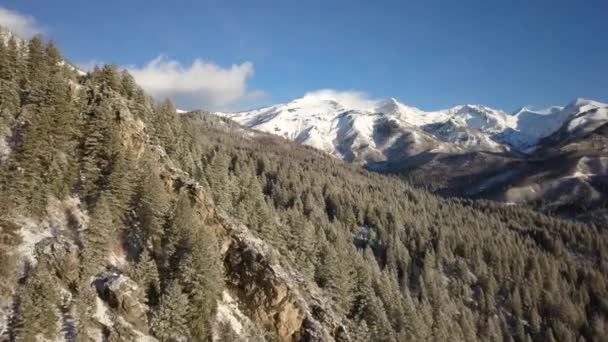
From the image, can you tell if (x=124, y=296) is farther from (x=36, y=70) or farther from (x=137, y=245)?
(x=36, y=70)

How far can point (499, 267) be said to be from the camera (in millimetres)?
146125

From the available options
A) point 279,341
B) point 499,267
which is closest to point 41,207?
→ point 279,341

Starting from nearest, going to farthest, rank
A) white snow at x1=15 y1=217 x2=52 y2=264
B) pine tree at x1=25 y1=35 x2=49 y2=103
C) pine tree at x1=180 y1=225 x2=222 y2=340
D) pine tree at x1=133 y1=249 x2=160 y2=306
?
white snow at x1=15 y1=217 x2=52 y2=264 → pine tree at x1=133 y1=249 x2=160 y2=306 → pine tree at x1=180 y1=225 x2=222 y2=340 → pine tree at x1=25 y1=35 x2=49 y2=103

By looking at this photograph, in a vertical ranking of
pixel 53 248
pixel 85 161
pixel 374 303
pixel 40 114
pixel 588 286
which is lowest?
pixel 588 286

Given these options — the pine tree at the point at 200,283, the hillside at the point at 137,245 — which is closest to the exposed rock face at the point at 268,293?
the hillside at the point at 137,245

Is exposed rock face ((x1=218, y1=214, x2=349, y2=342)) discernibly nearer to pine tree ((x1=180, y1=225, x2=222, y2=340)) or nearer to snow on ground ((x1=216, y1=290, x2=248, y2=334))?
snow on ground ((x1=216, y1=290, x2=248, y2=334))

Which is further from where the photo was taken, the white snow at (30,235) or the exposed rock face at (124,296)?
the exposed rock face at (124,296)

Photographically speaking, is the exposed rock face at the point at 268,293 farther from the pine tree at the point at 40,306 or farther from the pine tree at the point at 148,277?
the pine tree at the point at 40,306

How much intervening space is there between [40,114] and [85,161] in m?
7.07

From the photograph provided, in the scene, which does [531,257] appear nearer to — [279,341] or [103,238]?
[279,341]

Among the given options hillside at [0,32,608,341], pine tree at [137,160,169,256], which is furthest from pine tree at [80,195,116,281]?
pine tree at [137,160,169,256]

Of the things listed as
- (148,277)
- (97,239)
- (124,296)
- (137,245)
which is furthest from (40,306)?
(137,245)

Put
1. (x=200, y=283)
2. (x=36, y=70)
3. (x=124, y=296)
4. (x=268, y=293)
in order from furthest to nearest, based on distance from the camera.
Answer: (x=36, y=70), (x=268, y=293), (x=200, y=283), (x=124, y=296)

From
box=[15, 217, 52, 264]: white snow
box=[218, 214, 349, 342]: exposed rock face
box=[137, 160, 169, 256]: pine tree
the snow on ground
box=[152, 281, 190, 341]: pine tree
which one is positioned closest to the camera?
box=[15, 217, 52, 264]: white snow
